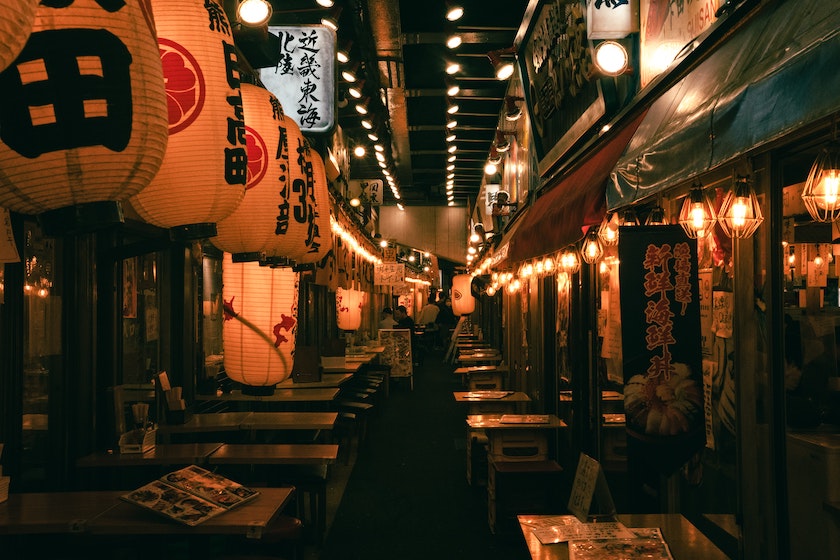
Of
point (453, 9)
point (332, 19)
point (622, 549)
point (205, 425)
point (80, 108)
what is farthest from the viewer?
point (332, 19)

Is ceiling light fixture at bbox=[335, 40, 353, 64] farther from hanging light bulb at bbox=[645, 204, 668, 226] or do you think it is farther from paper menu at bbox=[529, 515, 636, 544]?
paper menu at bbox=[529, 515, 636, 544]

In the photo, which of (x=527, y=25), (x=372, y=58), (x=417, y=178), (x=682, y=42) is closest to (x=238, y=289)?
(x=682, y=42)

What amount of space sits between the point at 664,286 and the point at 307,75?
27.4 feet

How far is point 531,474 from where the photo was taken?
28.3 feet

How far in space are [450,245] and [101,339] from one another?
3284 centimetres

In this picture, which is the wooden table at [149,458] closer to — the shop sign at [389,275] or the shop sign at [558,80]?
the shop sign at [558,80]

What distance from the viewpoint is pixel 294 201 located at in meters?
6.68

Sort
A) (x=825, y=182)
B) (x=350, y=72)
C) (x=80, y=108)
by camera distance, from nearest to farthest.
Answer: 1. (x=80, y=108)
2. (x=825, y=182)
3. (x=350, y=72)

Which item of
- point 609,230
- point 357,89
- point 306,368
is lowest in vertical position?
point 306,368

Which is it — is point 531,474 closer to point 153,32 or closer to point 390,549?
point 390,549

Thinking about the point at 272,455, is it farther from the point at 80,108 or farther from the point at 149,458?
the point at 80,108

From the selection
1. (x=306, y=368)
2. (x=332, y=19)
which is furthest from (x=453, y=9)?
(x=306, y=368)

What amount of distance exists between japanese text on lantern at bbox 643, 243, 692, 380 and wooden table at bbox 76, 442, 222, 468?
4.45 meters

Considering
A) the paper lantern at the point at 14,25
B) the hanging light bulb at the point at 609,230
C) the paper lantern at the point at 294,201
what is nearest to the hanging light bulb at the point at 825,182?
the hanging light bulb at the point at 609,230
